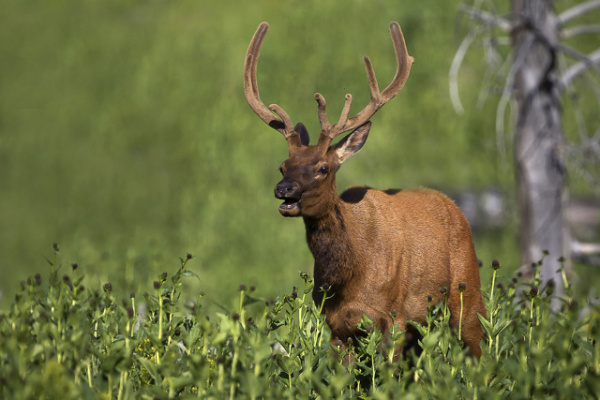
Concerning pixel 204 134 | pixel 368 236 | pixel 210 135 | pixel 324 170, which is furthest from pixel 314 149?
pixel 204 134

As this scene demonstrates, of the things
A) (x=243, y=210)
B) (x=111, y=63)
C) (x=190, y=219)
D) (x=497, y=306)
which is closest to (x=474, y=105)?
(x=243, y=210)

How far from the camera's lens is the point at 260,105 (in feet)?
19.6

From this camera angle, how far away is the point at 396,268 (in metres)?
5.53

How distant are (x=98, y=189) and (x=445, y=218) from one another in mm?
11532

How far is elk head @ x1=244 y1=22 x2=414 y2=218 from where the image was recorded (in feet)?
17.0

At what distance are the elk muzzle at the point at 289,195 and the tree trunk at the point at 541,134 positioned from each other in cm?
524

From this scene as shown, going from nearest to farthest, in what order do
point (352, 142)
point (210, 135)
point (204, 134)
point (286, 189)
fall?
point (286, 189) < point (352, 142) < point (210, 135) < point (204, 134)

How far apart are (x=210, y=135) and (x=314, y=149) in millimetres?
11344

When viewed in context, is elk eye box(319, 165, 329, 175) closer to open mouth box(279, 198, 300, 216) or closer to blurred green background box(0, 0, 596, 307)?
open mouth box(279, 198, 300, 216)

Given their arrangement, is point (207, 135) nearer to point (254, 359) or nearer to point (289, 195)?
point (289, 195)

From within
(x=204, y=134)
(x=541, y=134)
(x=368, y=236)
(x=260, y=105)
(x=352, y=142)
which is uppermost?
(x=204, y=134)

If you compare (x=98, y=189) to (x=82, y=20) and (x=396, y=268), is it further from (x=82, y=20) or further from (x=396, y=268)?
(x=396, y=268)

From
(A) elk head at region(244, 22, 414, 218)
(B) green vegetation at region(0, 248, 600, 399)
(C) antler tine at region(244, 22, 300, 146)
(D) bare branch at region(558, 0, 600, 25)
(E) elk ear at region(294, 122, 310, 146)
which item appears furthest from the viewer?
(D) bare branch at region(558, 0, 600, 25)

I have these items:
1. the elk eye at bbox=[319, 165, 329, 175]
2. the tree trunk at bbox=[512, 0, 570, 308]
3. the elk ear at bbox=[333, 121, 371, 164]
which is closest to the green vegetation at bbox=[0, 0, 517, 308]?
the tree trunk at bbox=[512, 0, 570, 308]
